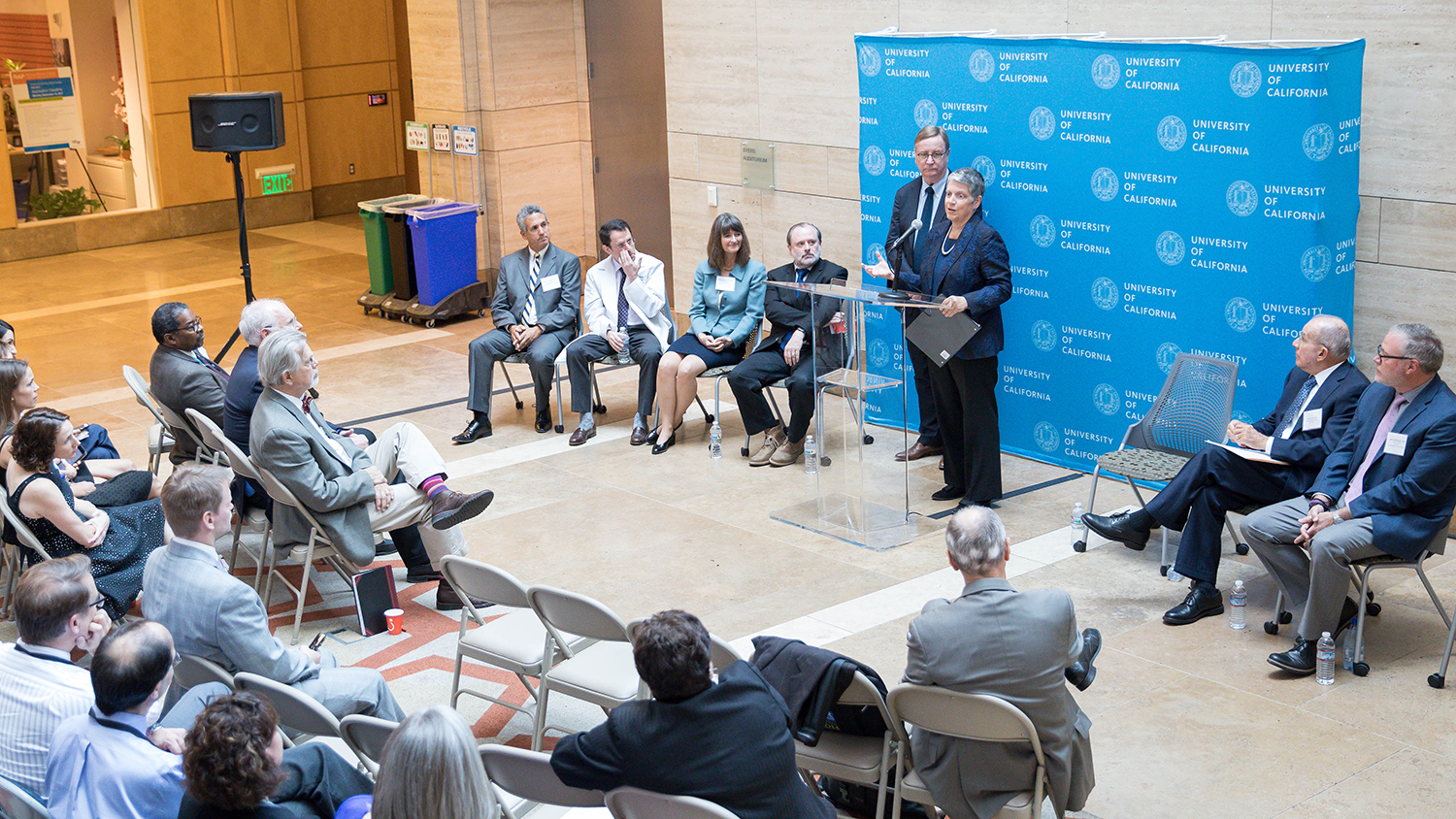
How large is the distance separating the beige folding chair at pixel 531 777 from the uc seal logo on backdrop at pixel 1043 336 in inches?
190

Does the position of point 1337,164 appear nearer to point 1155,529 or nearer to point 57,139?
point 1155,529

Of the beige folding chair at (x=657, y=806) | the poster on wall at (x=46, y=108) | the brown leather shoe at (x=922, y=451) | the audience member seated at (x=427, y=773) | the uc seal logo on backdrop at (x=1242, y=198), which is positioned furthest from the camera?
the poster on wall at (x=46, y=108)

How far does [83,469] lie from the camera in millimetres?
6168

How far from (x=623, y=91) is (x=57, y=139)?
7407mm

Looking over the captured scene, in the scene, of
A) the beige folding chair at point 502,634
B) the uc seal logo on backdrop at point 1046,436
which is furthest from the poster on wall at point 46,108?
the beige folding chair at point 502,634

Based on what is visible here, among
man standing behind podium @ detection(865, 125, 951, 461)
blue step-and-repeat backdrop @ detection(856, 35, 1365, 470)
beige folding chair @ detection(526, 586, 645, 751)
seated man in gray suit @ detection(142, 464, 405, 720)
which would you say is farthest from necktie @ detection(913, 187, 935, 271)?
seated man in gray suit @ detection(142, 464, 405, 720)

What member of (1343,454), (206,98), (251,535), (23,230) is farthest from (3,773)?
(23,230)

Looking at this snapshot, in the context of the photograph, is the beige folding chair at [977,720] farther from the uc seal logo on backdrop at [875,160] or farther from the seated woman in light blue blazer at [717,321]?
the uc seal logo on backdrop at [875,160]

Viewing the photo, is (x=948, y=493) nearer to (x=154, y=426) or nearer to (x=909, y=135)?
(x=909, y=135)

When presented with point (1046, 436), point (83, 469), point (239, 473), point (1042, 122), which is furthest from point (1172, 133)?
point (83, 469)

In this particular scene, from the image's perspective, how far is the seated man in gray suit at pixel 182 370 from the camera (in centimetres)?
666

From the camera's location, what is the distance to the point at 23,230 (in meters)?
14.8

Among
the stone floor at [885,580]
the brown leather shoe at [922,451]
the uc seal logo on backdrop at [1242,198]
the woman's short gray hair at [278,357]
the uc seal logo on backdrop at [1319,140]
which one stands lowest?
the stone floor at [885,580]

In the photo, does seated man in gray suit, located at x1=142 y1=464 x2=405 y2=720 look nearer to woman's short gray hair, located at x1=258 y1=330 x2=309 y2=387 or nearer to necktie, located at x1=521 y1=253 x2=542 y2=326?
woman's short gray hair, located at x1=258 y1=330 x2=309 y2=387
